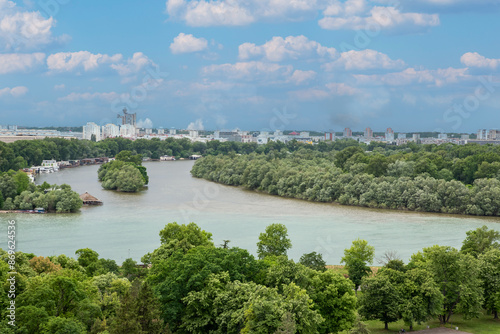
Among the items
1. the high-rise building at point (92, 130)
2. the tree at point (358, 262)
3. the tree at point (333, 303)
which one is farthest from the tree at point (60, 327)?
the high-rise building at point (92, 130)

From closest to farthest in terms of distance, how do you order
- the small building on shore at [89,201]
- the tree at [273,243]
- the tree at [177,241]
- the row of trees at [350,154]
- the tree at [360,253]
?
the tree at [177,241], the tree at [360,253], the tree at [273,243], the small building on shore at [89,201], the row of trees at [350,154]

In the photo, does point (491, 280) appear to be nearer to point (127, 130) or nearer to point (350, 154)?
point (350, 154)

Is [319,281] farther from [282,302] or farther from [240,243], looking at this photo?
[240,243]

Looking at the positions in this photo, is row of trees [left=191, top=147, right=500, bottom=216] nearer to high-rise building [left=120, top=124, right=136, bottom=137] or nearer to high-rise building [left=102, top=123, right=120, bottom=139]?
high-rise building [left=102, top=123, right=120, bottom=139]

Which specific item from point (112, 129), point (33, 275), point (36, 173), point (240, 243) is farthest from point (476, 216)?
point (112, 129)

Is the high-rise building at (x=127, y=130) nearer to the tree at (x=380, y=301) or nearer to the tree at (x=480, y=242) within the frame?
the tree at (x=480, y=242)

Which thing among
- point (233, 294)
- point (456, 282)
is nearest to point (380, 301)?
point (456, 282)
